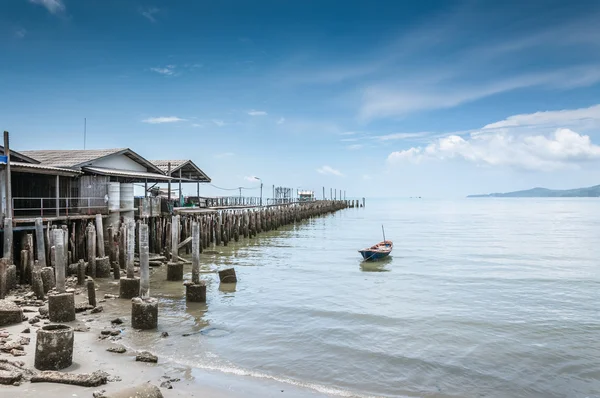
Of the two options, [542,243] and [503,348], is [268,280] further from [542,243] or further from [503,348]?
[542,243]

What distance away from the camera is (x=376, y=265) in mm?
22641

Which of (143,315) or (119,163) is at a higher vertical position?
(119,163)

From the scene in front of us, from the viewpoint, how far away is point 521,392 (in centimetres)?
795

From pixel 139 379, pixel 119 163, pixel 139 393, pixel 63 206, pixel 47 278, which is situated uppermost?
pixel 119 163

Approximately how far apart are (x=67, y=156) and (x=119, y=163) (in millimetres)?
2887

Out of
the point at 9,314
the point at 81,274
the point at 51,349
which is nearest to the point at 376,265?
the point at 81,274

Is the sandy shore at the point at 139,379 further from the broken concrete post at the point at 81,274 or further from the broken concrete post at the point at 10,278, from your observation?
the broken concrete post at the point at 81,274

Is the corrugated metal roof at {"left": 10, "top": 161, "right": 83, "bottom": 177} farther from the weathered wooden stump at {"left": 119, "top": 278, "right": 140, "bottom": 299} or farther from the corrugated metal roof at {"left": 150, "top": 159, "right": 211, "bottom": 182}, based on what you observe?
the corrugated metal roof at {"left": 150, "top": 159, "right": 211, "bottom": 182}

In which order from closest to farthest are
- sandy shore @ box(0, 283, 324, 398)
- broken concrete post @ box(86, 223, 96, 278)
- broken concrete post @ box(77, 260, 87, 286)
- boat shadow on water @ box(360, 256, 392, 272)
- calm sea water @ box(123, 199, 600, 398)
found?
sandy shore @ box(0, 283, 324, 398), calm sea water @ box(123, 199, 600, 398), broken concrete post @ box(77, 260, 87, 286), broken concrete post @ box(86, 223, 96, 278), boat shadow on water @ box(360, 256, 392, 272)

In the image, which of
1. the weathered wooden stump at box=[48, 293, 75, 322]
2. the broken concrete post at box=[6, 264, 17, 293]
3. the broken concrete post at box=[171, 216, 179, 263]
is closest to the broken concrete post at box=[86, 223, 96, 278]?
the broken concrete post at box=[171, 216, 179, 263]

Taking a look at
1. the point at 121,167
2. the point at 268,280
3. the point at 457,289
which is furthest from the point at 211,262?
the point at 457,289

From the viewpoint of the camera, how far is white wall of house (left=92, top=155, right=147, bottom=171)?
24388 mm

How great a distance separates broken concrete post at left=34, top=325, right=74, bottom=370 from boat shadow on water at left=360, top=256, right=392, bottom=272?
15162 mm

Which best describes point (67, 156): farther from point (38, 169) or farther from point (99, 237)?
point (99, 237)
